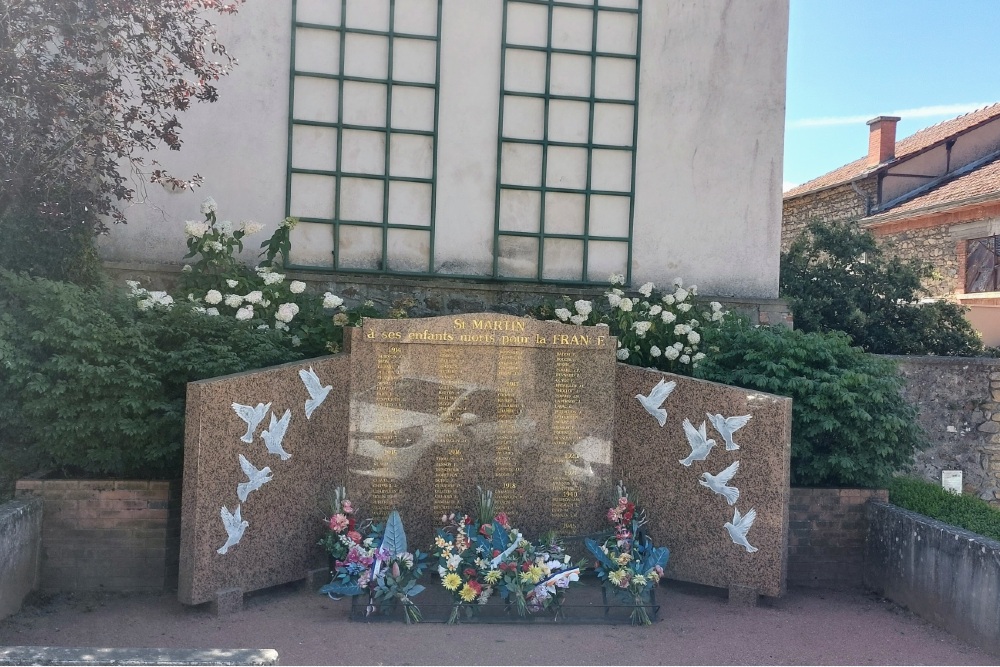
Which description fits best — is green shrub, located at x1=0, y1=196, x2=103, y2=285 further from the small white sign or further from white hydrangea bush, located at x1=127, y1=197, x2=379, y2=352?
the small white sign

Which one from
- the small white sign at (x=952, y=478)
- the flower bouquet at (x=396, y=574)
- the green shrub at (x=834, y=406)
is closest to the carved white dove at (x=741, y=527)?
the green shrub at (x=834, y=406)

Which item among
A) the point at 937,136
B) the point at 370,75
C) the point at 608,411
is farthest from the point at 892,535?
the point at 937,136

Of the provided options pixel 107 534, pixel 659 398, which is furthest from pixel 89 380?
pixel 659 398

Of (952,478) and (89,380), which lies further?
(952,478)

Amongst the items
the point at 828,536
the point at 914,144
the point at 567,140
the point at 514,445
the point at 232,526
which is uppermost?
the point at 914,144

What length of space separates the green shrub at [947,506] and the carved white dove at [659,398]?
6.48 feet

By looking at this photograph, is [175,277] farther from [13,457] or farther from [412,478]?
[412,478]

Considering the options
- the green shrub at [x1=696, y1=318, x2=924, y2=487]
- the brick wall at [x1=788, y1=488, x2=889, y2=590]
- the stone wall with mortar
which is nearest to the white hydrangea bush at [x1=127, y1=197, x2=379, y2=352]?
the green shrub at [x1=696, y1=318, x2=924, y2=487]

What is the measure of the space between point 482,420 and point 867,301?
6818 mm

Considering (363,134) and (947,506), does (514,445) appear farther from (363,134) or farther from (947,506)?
(363,134)

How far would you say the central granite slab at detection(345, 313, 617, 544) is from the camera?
6055 millimetres

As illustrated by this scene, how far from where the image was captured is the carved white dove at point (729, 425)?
6.06m

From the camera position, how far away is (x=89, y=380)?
19.1 feet

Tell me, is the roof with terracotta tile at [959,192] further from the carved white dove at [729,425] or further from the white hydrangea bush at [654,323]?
the carved white dove at [729,425]
